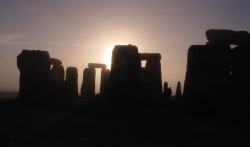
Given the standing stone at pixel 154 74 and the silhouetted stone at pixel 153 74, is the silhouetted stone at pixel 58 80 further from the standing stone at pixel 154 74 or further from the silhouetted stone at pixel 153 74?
the standing stone at pixel 154 74

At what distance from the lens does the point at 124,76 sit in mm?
10625

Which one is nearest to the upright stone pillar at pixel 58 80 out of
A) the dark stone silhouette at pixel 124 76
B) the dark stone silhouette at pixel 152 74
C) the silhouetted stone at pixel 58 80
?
the silhouetted stone at pixel 58 80

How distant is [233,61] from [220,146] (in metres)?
8.55

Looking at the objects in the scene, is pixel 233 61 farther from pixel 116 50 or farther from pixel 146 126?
pixel 146 126

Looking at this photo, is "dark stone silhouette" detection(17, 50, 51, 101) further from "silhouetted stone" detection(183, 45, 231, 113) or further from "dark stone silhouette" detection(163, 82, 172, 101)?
"dark stone silhouette" detection(163, 82, 172, 101)

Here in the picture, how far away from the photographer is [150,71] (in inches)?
630

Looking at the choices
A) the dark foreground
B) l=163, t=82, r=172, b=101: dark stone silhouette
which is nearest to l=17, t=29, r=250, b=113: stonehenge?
the dark foreground

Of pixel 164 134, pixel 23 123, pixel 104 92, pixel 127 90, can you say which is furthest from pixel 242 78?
pixel 104 92

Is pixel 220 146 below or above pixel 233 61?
below

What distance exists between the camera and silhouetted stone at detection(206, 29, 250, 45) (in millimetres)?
14083

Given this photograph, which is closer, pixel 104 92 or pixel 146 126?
pixel 146 126

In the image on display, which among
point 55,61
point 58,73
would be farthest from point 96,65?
point 55,61

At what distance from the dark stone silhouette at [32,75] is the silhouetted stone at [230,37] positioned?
28.9 feet

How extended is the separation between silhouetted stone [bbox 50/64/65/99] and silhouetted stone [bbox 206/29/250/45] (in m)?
10.5
